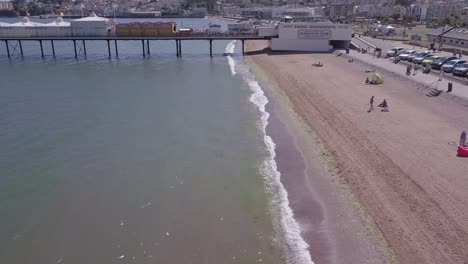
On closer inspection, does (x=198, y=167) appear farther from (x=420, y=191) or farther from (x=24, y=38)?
(x=24, y=38)

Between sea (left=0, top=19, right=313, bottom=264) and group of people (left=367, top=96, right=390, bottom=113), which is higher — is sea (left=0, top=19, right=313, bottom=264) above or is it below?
below

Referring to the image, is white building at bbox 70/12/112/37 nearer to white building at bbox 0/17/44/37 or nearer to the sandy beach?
white building at bbox 0/17/44/37

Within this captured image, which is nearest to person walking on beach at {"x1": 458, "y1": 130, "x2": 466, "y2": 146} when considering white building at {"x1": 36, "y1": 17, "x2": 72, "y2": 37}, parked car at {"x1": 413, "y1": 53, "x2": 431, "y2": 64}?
parked car at {"x1": 413, "y1": 53, "x2": 431, "y2": 64}

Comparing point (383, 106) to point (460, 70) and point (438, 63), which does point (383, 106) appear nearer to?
point (460, 70)

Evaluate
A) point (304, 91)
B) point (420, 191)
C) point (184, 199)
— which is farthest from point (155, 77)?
point (420, 191)

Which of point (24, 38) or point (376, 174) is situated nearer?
point (376, 174)

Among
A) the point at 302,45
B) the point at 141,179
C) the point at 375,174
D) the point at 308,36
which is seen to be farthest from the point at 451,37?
the point at 141,179

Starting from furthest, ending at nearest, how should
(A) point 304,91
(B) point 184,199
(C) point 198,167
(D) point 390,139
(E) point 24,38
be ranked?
(E) point 24,38, (A) point 304,91, (D) point 390,139, (C) point 198,167, (B) point 184,199
